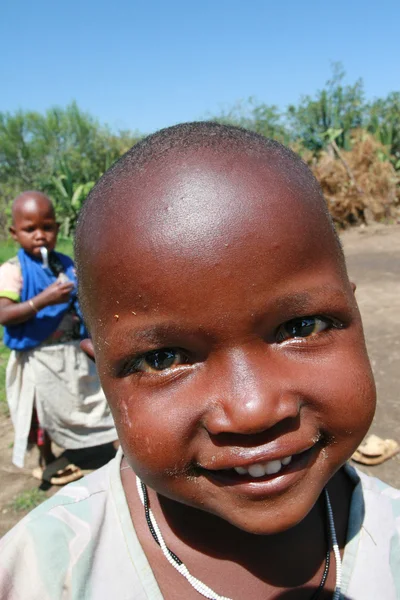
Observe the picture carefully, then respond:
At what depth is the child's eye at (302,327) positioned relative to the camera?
0.92 metres

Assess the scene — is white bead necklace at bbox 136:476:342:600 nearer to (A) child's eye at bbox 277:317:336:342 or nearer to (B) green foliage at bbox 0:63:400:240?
(A) child's eye at bbox 277:317:336:342

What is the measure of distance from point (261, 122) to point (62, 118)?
14.6 m

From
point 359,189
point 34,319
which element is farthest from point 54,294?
point 359,189

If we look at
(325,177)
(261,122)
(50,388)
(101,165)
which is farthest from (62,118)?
(50,388)

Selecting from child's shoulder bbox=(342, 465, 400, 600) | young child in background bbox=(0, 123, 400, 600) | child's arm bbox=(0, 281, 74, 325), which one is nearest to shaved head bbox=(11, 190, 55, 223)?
child's arm bbox=(0, 281, 74, 325)

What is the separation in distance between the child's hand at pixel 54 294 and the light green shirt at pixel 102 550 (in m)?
1.79

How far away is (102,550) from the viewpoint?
107 centimetres

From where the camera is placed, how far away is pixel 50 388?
3213 millimetres

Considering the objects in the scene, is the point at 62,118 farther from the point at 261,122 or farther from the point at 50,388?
the point at 50,388

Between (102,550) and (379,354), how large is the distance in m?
4.25

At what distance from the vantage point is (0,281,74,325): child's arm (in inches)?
114

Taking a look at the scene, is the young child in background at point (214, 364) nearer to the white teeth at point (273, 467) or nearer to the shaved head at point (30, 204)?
the white teeth at point (273, 467)

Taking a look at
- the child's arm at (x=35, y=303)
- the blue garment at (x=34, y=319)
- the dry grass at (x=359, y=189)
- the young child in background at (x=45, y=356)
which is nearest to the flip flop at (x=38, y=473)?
the young child in background at (x=45, y=356)

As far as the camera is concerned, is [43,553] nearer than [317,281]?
No
